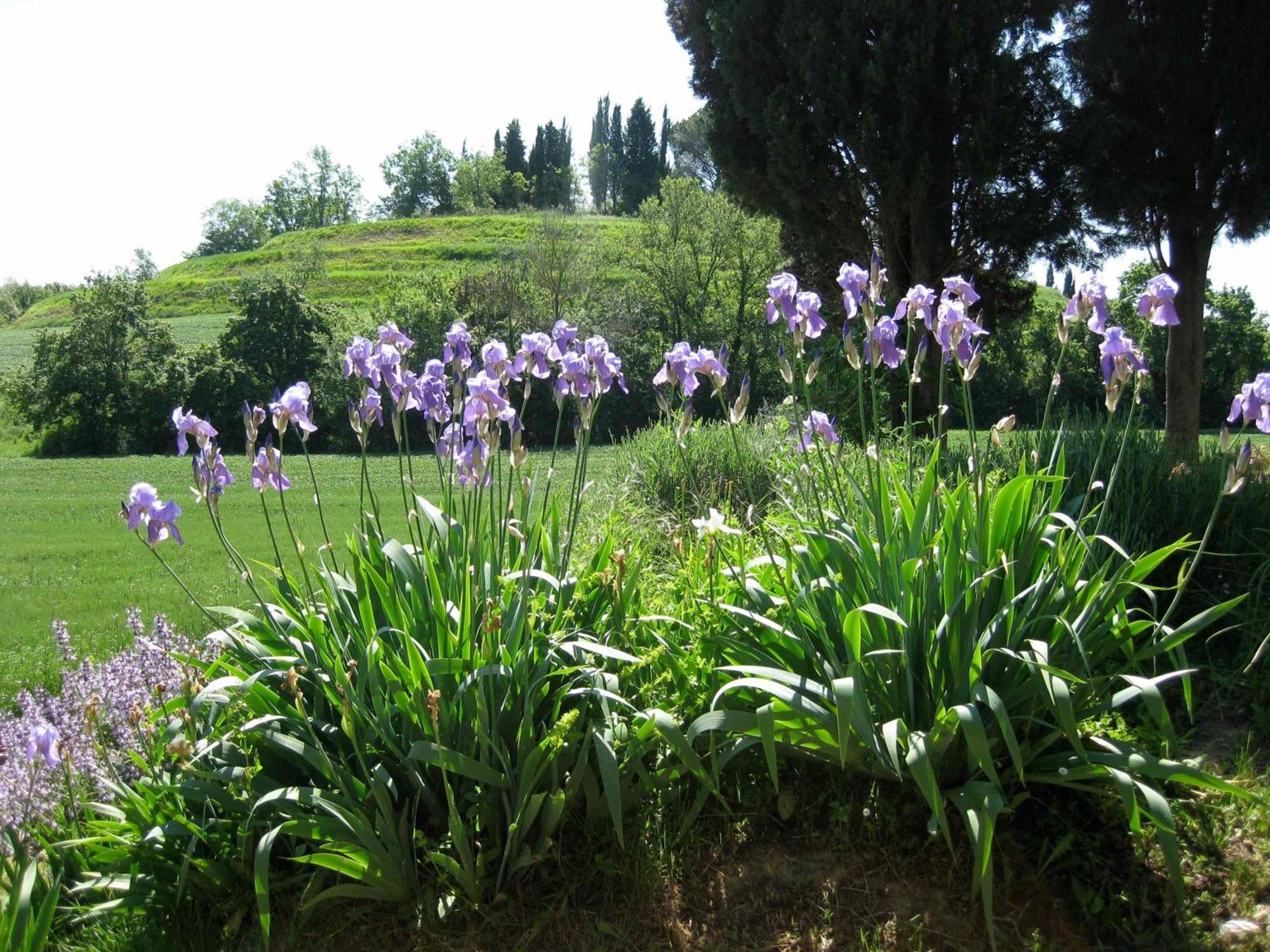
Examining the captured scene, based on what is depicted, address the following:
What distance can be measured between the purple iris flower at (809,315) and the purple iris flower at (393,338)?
1265mm

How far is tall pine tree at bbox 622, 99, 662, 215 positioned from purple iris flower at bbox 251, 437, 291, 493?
236ft

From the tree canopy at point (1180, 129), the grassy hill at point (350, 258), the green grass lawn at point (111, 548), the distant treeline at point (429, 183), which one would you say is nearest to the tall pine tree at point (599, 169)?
the distant treeline at point (429, 183)

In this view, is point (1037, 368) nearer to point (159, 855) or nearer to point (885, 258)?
point (885, 258)

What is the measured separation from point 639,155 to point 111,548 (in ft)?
228

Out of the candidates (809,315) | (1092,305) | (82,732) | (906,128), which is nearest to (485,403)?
(809,315)

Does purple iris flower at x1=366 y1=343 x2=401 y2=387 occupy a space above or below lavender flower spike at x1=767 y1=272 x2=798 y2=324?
below

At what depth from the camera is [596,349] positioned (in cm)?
278

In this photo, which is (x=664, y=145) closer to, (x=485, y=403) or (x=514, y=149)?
(x=514, y=149)

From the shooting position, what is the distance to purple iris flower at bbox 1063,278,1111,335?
8.84 ft

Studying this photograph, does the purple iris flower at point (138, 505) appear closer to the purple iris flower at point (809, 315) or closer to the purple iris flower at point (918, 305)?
the purple iris flower at point (809, 315)

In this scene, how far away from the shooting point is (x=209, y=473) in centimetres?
253

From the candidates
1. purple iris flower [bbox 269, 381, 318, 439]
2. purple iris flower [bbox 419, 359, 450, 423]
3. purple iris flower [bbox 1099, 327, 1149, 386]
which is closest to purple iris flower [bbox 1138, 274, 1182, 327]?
purple iris flower [bbox 1099, 327, 1149, 386]

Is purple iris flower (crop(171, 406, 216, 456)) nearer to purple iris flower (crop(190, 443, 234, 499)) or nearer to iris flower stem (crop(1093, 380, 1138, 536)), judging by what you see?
purple iris flower (crop(190, 443, 234, 499))

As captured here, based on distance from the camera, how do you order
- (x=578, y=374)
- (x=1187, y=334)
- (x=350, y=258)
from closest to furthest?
(x=578, y=374), (x=1187, y=334), (x=350, y=258)
